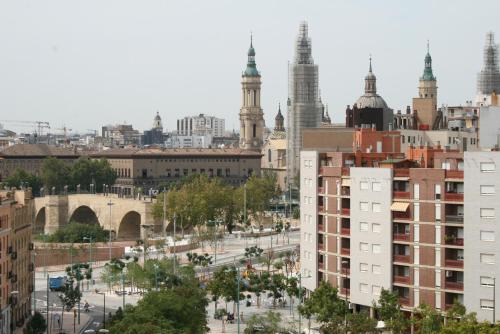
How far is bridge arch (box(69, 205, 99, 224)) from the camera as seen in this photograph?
410 ft

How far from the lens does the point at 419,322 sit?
48219 millimetres

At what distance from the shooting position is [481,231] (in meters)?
50.8

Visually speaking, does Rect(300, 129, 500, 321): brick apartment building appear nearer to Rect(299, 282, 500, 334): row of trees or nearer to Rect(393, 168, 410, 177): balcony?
Rect(393, 168, 410, 177): balcony

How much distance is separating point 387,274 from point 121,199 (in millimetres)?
65374

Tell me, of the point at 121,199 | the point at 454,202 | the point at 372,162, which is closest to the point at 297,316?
the point at 372,162

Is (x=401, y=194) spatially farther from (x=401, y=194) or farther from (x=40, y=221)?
(x=40, y=221)

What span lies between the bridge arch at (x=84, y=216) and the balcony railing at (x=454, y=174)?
7546 cm

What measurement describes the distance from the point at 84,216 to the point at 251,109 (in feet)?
183

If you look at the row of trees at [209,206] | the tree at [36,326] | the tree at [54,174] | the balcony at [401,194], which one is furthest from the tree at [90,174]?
the balcony at [401,194]

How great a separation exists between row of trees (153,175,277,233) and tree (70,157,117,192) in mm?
33287

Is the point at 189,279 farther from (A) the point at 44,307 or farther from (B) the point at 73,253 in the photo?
(B) the point at 73,253

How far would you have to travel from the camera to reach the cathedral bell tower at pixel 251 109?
17700 centimetres

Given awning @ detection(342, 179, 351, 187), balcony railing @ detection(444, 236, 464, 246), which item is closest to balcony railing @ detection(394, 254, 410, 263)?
balcony railing @ detection(444, 236, 464, 246)

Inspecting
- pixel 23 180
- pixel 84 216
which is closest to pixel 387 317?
pixel 84 216
